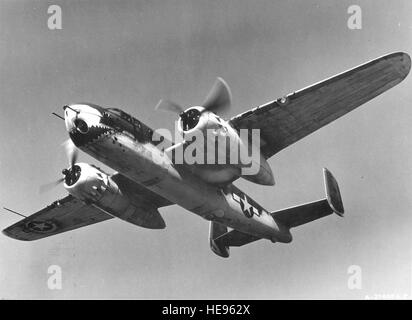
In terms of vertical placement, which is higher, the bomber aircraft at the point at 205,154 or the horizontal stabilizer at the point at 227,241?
the bomber aircraft at the point at 205,154

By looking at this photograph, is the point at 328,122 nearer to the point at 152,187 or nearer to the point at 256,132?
the point at 256,132

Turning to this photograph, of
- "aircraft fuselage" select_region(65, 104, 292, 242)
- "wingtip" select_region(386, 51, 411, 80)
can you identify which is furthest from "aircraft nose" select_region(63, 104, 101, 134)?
"wingtip" select_region(386, 51, 411, 80)

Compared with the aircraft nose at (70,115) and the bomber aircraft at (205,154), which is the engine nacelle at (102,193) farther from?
the aircraft nose at (70,115)

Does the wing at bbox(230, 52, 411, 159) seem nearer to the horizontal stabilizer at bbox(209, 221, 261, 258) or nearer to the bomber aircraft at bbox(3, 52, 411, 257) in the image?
the bomber aircraft at bbox(3, 52, 411, 257)

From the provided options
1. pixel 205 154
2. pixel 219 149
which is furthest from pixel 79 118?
pixel 219 149

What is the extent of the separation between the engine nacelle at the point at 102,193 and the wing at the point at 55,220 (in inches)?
98.7

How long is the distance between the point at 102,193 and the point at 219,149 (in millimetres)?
4506

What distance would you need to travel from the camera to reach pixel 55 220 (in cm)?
2247

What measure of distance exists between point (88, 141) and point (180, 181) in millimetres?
3434

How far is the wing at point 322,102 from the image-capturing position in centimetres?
1772

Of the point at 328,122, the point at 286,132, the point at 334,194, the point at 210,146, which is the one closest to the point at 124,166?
the point at 210,146

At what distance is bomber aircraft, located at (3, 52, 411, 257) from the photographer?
16094 millimetres

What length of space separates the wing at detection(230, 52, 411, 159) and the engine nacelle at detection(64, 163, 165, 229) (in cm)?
472

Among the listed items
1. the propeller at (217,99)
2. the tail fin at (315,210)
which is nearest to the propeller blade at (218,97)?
the propeller at (217,99)
